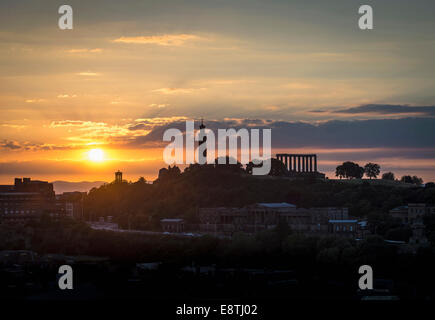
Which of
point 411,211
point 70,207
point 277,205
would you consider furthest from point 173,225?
point 411,211

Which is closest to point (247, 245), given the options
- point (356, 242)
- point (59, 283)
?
point (356, 242)

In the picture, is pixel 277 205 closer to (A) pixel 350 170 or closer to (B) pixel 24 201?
(A) pixel 350 170

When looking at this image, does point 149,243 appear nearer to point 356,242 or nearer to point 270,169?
point 356,242

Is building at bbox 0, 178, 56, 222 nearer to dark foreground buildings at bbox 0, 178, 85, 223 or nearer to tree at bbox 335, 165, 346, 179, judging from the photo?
dark foreground buildings at bbox 0, 178, 85, 223

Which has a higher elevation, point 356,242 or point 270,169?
point 270,169

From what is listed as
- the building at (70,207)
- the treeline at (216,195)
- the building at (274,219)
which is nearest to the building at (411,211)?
the treeline at (216,195)

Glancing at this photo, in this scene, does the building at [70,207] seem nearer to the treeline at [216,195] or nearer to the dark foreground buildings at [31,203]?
the dark foreground buildings at [31,203]

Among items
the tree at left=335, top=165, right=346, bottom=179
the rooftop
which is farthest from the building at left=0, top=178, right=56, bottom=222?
the tree at left=335, top=165, right=346, bottom=179
